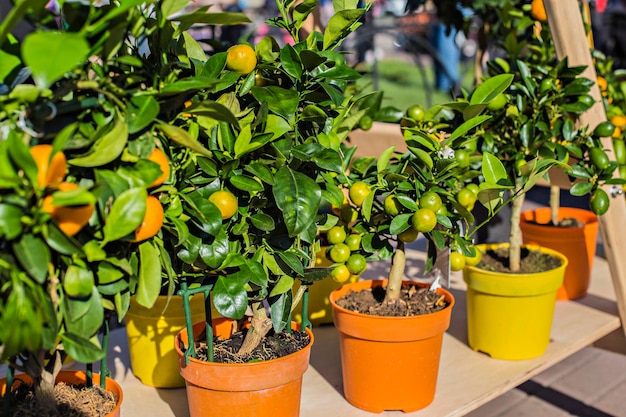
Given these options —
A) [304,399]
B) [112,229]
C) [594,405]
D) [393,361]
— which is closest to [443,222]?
[393,361]

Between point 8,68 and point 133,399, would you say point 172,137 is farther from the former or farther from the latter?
point 133,399

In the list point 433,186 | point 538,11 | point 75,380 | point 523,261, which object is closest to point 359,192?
point 433,186

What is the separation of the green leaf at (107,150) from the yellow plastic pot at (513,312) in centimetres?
81

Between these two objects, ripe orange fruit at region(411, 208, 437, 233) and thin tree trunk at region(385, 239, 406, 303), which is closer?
ripe orange fruit at region(411, 208, 437, 233)

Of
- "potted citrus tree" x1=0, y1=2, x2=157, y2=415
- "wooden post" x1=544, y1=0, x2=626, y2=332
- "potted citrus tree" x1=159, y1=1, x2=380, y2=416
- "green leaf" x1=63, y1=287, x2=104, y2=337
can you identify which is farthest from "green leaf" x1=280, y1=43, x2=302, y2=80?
"wooden post" x1=544, y1=0, x2=626, y2=332

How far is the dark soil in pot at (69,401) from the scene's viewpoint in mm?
725

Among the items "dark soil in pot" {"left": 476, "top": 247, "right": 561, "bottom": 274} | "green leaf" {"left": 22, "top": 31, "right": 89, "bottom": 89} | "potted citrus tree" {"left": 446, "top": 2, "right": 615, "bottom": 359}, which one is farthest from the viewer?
"dark soil in pot" {"left": 476, "top": 247, "right": 561, "bottom": 274}

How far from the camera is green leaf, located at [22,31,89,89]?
A: 0.49 metres

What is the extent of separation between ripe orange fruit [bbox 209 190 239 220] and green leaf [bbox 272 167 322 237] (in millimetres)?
50

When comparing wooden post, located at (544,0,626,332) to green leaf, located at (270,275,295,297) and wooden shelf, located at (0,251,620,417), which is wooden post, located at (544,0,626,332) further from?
green leaf, located at (270,275,295,297)

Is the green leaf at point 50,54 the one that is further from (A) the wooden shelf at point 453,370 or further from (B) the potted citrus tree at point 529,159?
(B) the potted citrus tree at point 529,159

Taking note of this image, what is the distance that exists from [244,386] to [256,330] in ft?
0.31

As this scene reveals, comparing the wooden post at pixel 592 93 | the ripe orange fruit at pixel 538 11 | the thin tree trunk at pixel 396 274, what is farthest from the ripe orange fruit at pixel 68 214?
the ripe orange fruit at pixel 538 11

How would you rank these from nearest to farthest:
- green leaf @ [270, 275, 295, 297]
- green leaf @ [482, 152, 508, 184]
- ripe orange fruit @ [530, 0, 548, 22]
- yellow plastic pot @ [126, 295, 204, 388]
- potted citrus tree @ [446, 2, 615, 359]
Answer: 1. green leaf @ [270, 275, 295, 297]
2. green leaf @ [482, 152, 508, 184]
3. yellow plastic pot @ [126, 295, 204, 388]
4. potted citrus tree @ [446, 2, 615, 359]
5. ripe orange fruit @ [530, 0, 548, 22]
